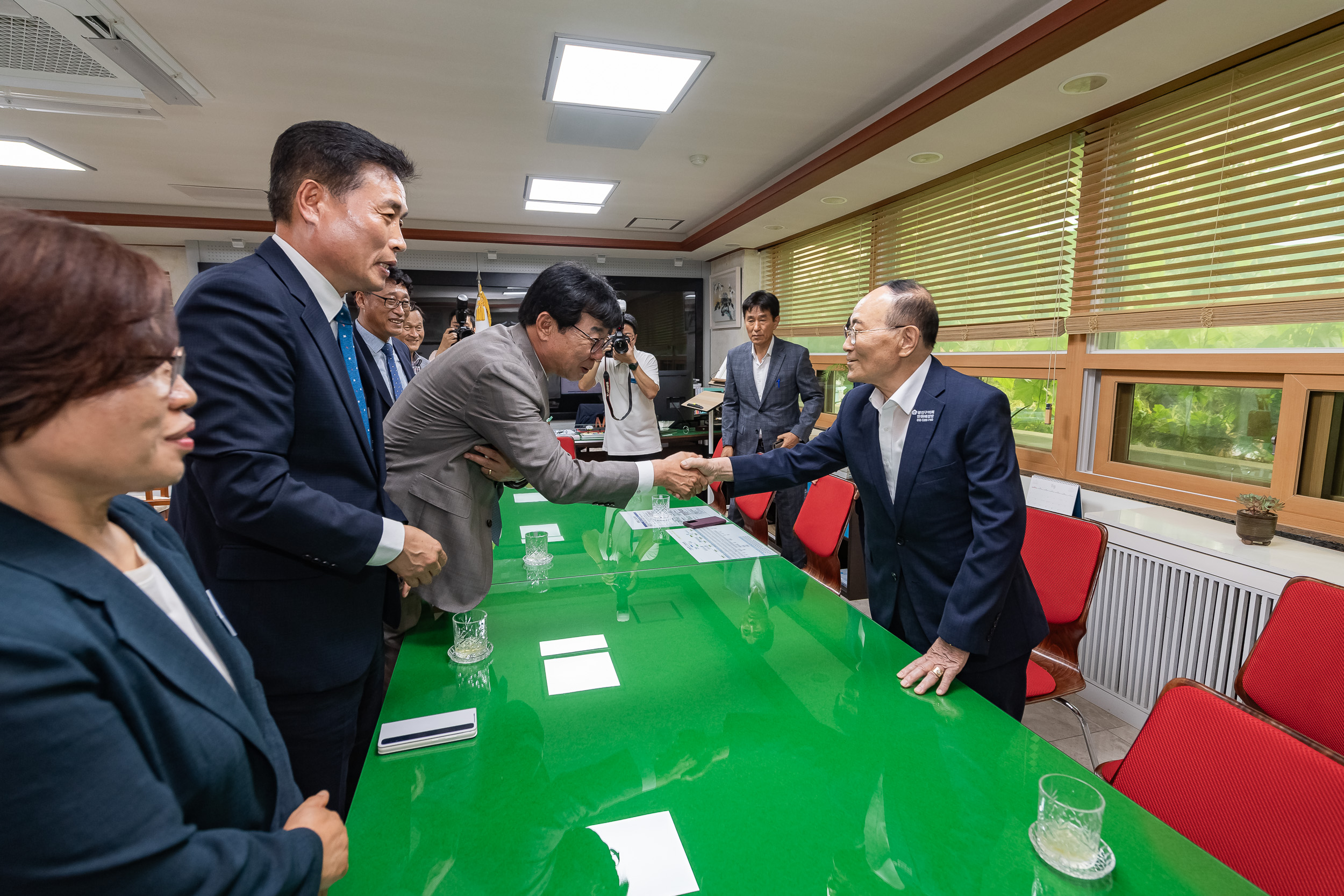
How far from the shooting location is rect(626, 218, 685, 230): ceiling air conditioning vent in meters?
6.46

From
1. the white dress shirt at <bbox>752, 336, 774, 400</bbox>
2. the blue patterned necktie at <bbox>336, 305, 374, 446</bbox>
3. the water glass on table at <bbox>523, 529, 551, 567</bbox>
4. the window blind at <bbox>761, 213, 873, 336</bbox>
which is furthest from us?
the window blind at <bbox>761, 213, 873, 336</bbox>

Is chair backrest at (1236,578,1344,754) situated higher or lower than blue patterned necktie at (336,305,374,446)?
lower

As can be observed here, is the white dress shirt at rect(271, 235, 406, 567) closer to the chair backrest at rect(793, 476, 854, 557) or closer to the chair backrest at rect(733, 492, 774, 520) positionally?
the chair backrest at rect(793, 476, 854, 557)

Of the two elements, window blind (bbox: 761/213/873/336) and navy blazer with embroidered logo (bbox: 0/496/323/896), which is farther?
window blind (bbox: 761/213/873/336)

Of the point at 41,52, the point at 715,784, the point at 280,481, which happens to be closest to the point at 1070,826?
the point at 715,784

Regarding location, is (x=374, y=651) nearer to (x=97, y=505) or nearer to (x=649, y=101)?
(x=97, y=505)

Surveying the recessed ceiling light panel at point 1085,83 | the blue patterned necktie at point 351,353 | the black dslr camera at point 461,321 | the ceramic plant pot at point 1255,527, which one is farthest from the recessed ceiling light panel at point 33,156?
the ceramic plant pot at point 1255,527

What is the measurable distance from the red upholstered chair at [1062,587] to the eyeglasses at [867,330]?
1.13 meters

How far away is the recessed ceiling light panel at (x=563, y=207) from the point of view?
573 centimetres

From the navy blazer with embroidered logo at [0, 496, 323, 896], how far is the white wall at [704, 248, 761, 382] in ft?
20.0

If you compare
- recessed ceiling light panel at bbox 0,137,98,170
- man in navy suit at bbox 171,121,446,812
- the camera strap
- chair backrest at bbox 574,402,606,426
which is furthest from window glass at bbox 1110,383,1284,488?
recessed ceiling light panel at bbox 0,137,98,170

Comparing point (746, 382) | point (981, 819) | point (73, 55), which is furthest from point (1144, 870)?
point (73, 55)

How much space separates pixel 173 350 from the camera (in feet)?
2.18

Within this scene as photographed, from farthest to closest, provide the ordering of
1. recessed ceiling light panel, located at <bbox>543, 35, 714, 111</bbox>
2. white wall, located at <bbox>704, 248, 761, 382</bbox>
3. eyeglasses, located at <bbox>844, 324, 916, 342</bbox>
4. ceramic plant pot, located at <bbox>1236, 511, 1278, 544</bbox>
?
white wall, located at <bbox>704, 248, 761, 382</bbox> < recessed ceiling light panel, located at <bbox>543, 35, 714, 111</bbox> < ceramic plant pot, located at <bbox>1236, 511, 1278, 544</bbox> < eyeglasses, located at <bbox>844, 324, 916, 342</bbox>
